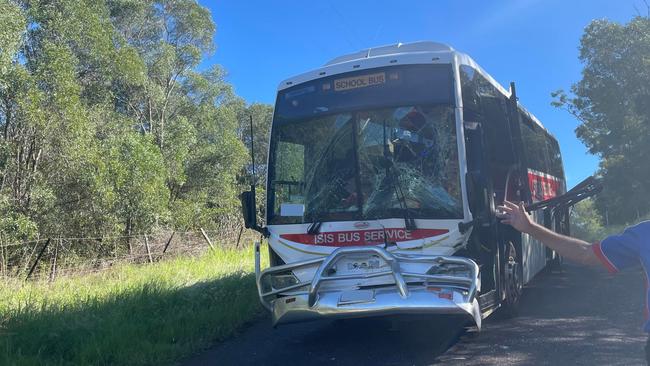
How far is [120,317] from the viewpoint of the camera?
7.38 meters

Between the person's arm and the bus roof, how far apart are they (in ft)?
11.0

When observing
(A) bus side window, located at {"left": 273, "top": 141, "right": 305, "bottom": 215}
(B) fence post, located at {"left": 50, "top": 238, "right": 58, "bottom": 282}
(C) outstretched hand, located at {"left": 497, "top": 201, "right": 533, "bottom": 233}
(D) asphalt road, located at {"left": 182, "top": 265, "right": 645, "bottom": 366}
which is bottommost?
(D) asphalt road, located at {"left": 182, "top": 265, "right": 645, "bottom": 366}

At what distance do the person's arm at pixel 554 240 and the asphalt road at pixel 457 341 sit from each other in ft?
10.1

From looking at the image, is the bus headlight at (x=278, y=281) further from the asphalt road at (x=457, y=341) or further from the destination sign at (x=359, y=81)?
the destination sign at (x=359, y=81)

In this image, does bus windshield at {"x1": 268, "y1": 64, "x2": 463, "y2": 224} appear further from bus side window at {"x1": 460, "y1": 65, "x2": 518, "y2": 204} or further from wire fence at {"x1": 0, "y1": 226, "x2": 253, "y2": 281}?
wire fence at {"x1": 0, "y1": 226, "x2": 253, "y2": 281}

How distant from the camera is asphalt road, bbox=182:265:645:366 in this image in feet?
19.3

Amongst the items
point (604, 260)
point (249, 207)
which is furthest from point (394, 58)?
point (604, 260)

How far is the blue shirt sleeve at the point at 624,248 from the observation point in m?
2.54

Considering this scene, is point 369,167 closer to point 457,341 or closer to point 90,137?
point 457,341

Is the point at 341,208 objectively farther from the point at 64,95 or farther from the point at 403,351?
the point at 64,95

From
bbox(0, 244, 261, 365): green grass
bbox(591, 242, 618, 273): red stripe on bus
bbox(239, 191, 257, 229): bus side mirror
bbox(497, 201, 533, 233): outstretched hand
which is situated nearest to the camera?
bbox(591, 242, 618, 273): red stripe on bus

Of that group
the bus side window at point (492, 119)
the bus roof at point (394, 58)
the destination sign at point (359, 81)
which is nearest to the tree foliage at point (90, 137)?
the bus roof at point (394, 58)

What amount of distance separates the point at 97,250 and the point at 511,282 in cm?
1349

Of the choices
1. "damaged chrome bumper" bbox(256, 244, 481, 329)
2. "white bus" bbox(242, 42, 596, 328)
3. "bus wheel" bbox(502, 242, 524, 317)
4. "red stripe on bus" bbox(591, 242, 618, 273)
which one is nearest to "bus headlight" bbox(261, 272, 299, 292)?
"white bus" bbox(242, 42, 596, 328)
